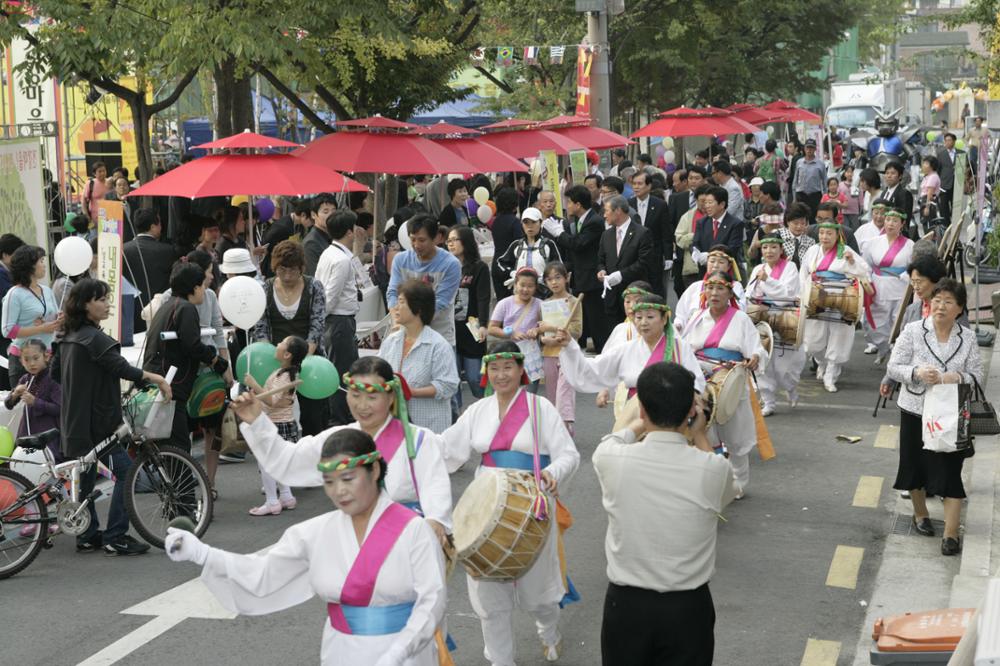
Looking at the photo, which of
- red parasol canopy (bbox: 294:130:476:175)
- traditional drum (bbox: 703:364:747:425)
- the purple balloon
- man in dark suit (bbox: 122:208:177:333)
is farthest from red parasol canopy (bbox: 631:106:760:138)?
traditional drum (bbox: 703:364:747:425)

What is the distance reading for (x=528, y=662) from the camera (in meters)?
6.74

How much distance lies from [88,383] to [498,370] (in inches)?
120

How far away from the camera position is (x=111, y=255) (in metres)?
10.6

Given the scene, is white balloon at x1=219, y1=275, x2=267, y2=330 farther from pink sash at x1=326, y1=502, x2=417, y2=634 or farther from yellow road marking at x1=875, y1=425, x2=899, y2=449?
yellow road marking at x1=875, y1=425, x2=899, y2=449

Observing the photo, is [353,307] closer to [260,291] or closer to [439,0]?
[260,291]

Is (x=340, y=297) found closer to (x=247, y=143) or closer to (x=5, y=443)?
(x=247, y=143)

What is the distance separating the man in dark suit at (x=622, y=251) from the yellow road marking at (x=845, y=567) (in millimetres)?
5653

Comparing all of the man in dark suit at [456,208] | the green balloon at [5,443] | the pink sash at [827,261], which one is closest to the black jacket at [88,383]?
the green balloon at [5,443]

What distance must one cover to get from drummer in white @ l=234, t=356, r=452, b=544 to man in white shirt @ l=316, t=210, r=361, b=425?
16.4 ft

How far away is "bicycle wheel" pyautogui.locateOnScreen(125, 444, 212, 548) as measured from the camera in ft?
27.8

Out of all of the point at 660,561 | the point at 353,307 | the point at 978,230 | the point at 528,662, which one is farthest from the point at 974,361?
the point at 978,230

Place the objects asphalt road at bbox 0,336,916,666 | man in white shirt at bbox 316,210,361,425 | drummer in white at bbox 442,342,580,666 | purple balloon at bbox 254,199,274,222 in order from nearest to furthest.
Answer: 1. drummer in white at bbox 442,342,580,666
2. asphalt road at bbox 0,336,916,666
3. man in white shirt at bbox 316,210,361,425
4. purple balloon at bbox 254,199,274,222

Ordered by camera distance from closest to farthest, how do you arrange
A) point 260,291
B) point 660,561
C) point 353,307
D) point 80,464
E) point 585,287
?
point 660,561
point 80,464
point 260,291
point 353,307
point 585,287

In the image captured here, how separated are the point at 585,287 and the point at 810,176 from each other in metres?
11.4
